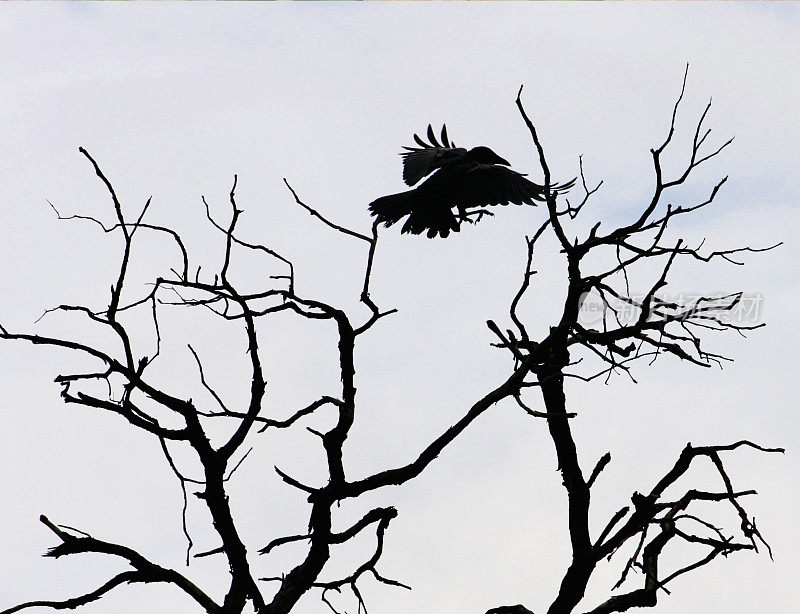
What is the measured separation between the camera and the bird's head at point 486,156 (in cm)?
938

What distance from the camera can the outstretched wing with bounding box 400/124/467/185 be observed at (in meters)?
8.86

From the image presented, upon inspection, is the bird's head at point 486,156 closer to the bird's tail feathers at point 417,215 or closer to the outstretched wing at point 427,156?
the outstretched wing at point 427,156

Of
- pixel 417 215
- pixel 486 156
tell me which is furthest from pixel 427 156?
pixel 417 215

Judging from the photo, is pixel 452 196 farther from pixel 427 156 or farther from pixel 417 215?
pixel 427 156

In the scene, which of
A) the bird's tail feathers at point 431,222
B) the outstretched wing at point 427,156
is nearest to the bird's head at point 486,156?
the outstretched wing at point 427,156

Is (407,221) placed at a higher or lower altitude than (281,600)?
higher

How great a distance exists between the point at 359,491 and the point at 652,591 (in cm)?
200

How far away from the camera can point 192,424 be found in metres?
5.71

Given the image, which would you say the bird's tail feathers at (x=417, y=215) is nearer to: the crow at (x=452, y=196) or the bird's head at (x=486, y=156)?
the crow at (x=452, y=196)

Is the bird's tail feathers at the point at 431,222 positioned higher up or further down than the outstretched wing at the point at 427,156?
further down

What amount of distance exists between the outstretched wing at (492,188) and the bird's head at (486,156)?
795mm

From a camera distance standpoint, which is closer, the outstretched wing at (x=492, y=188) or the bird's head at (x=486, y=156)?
the outstretched wing at (x=492, y=188)

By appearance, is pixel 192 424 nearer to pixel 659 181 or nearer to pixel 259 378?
pixel 259 378

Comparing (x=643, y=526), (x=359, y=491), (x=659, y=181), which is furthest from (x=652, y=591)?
(x=659, y=181)
